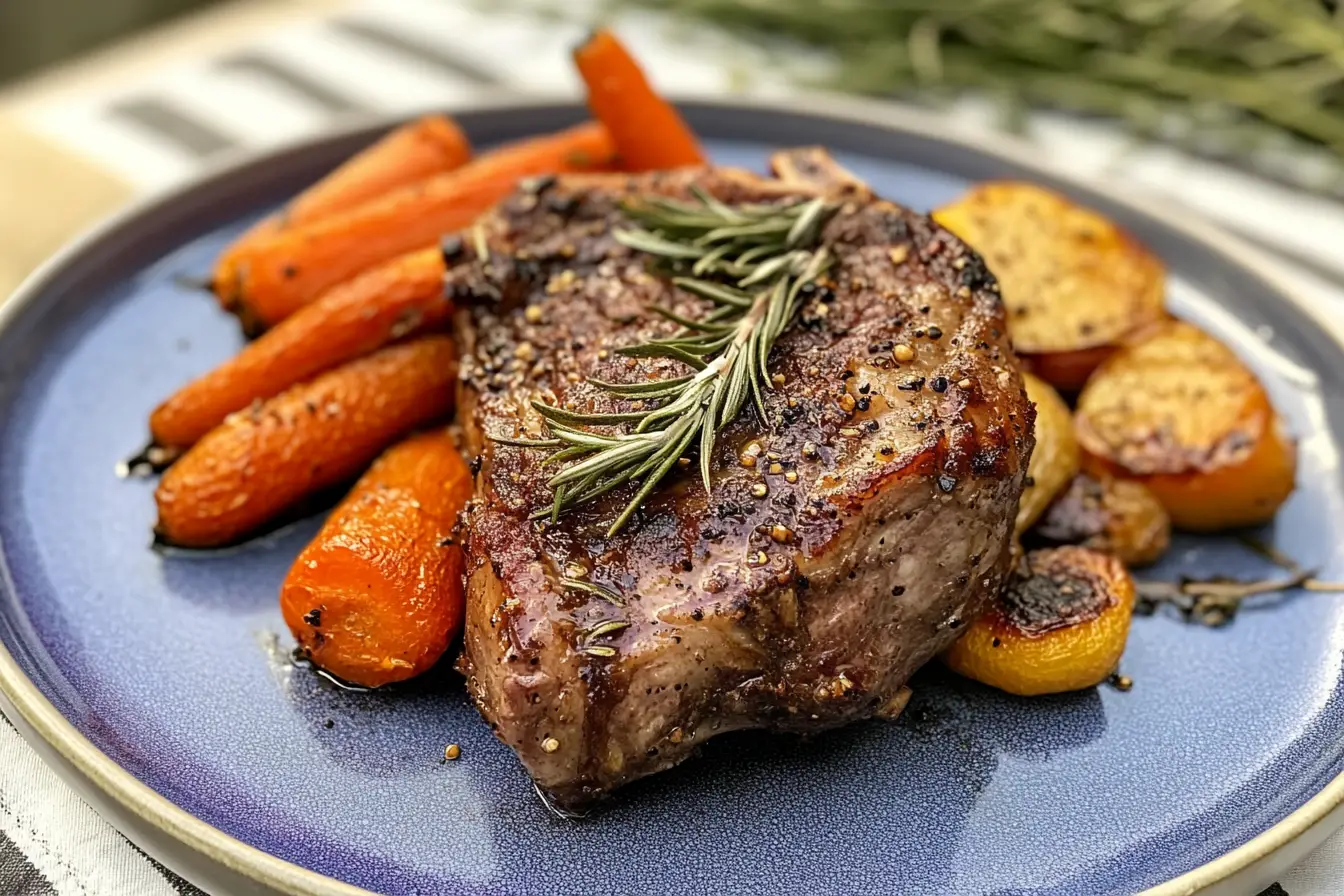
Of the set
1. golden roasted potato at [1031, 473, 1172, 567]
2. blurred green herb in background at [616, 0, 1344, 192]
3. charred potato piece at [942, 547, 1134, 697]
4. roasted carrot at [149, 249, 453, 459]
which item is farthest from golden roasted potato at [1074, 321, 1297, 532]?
blurred green herb in background at [616, 0, 1344, 192]

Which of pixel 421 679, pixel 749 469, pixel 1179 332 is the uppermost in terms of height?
pixel 749 469

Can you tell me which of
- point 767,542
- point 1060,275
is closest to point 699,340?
point 767,542

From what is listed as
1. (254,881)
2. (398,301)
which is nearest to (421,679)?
(254,881)

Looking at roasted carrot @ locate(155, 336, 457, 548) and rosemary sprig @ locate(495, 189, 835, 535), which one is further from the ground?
rosemary sprig @ locate(495, 189, 835, 535)

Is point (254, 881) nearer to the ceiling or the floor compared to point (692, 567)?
nearer to the floor

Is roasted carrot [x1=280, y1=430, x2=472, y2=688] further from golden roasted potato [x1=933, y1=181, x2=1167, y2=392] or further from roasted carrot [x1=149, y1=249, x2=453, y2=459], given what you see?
golden roasted potato [x1=933, y1=181, x2=1167, y2=392]

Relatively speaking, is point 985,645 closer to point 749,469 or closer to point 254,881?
point 749,469
